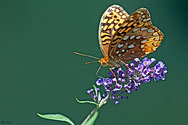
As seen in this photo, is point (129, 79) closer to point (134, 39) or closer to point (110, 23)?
point (134, 39)

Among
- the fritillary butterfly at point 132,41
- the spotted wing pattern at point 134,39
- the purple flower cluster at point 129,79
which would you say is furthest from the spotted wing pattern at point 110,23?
the purple flower cluster at point 129,79

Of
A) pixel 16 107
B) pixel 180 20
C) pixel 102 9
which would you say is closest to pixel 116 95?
pixel 16 107

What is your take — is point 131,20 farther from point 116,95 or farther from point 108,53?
point 116,95

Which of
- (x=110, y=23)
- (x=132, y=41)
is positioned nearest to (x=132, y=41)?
(x=132, y=41)

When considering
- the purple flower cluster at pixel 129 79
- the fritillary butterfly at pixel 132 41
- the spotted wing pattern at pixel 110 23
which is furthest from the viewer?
the spotted wing pattern at pixel 110 23

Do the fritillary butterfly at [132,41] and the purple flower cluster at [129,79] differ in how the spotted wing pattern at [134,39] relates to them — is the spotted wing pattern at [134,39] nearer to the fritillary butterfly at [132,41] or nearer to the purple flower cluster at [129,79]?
the fritillary butterfly at [132,41]

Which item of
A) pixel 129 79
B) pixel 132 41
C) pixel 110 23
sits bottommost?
pixel 129 79
